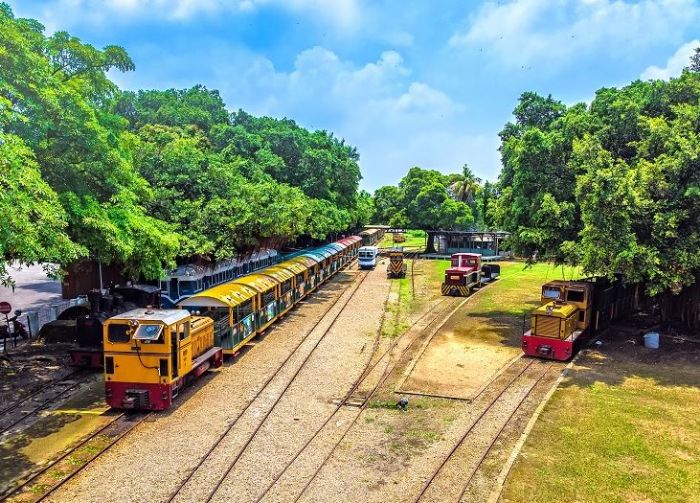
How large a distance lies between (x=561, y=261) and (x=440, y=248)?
38763mm

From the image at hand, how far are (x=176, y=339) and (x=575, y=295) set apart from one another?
1595 centimetres

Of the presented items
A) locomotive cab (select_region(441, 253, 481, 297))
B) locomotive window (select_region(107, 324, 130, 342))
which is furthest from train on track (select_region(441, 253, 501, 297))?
locomotive window (select_region(107, 324, 130, 342))

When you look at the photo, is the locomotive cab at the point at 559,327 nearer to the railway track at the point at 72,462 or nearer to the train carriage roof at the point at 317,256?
the railway track at the point at 72,462

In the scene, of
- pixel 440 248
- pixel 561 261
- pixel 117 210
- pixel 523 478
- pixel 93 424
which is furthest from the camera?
pixel 440 248

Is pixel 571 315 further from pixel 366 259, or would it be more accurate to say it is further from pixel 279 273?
pixel 366 259

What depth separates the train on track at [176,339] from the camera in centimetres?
1433

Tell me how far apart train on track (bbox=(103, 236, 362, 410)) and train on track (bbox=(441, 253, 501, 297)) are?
1391 cm

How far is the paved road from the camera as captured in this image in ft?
104

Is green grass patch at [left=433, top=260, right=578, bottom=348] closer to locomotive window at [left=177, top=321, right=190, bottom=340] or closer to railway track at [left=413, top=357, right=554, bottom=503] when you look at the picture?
railway track at [left=413, top=357, right=554, bottom=503]

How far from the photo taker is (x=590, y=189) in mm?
19469

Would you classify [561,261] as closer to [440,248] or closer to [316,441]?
[316,441]

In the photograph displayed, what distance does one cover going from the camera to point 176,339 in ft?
48.1

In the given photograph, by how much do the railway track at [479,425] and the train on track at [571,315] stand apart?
724mm

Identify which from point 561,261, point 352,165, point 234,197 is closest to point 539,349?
point 561,261
